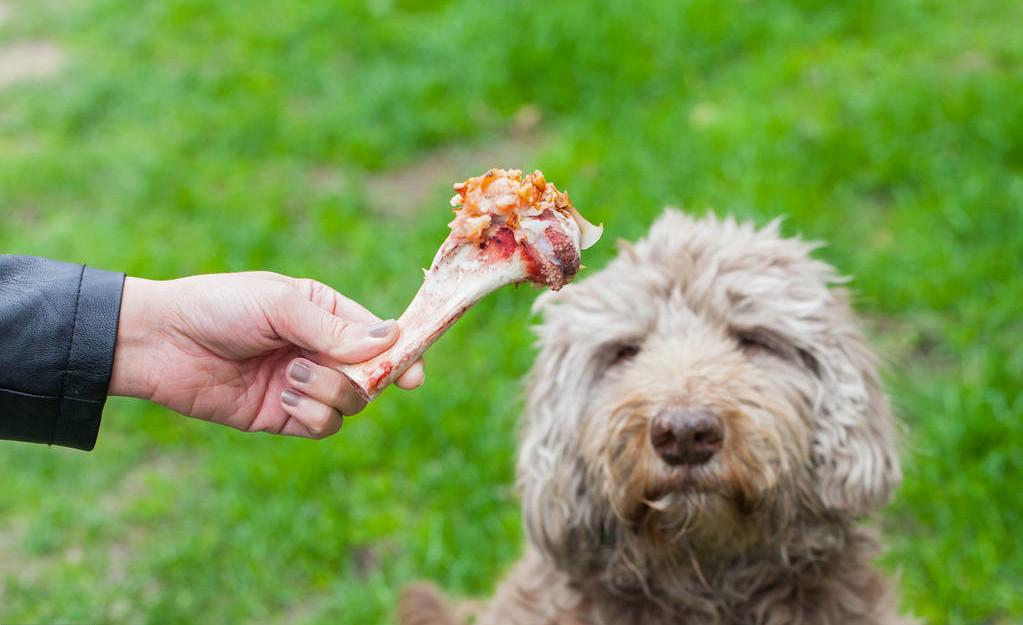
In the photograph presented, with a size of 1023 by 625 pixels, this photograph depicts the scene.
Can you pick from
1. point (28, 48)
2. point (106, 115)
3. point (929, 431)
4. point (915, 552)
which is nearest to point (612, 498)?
point (915, 552)

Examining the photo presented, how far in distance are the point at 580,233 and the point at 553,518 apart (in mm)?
977

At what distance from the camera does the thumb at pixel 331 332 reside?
99.2 inches

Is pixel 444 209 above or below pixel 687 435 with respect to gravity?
above

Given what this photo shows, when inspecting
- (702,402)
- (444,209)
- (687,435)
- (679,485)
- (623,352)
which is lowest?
(679,485)

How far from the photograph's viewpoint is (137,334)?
114 inches

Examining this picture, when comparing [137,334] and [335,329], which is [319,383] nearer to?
[335,329]

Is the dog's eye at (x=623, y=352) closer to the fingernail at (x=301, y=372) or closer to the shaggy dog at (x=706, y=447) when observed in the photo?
the shaggy dog at (x=706, y=447)

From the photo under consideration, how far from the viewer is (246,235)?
20.2 ft

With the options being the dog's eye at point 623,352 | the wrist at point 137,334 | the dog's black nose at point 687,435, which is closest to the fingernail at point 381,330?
the wrist at point 137,334

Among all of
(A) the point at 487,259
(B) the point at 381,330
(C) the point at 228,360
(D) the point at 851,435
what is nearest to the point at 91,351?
(C) the point at 228,360

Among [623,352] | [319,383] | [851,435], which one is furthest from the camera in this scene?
[623,352]

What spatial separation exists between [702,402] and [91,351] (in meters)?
1.50

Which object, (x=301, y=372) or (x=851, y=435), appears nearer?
(x=301, y=372)

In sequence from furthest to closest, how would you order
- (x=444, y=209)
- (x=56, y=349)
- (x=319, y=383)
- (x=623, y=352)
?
1. (x=444, y=209)
2. (x=623, y=352)
3. (x=56, y=349)
4. (x=319, y=383)
